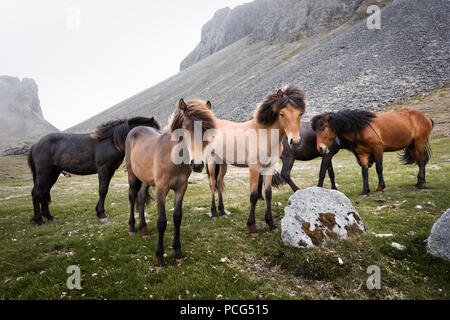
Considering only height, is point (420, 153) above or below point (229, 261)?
above

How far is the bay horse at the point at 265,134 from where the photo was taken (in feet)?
16.5

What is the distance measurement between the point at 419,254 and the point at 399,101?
29.3 m

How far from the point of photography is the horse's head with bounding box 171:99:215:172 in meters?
3.99

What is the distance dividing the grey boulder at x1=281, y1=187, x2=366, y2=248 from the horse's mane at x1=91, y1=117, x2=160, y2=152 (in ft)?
17.1

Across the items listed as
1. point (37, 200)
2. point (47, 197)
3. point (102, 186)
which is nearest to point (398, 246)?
point (102, 186)

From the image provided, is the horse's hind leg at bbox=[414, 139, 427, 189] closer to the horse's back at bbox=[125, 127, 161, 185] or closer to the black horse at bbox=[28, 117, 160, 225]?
the horse's back at bbox=[125, 127, 161, 185]

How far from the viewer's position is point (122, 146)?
7.24 metres

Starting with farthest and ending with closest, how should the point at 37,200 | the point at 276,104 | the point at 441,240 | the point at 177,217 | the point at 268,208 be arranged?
the point at 37,200 < the point at 268,208 < the point at 276,104 < the point at 177,217 < the point at 441,240

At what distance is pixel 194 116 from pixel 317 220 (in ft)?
10.7

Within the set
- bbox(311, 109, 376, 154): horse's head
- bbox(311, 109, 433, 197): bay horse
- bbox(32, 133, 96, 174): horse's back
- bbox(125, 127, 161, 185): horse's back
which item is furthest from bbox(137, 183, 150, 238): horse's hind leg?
bbox(311, 109, 376, 154): horse's head

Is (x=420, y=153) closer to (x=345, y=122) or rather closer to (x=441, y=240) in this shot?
(x=345, y=122)

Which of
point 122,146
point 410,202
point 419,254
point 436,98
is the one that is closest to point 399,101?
point 436,98

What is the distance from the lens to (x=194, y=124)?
4.20 meters
